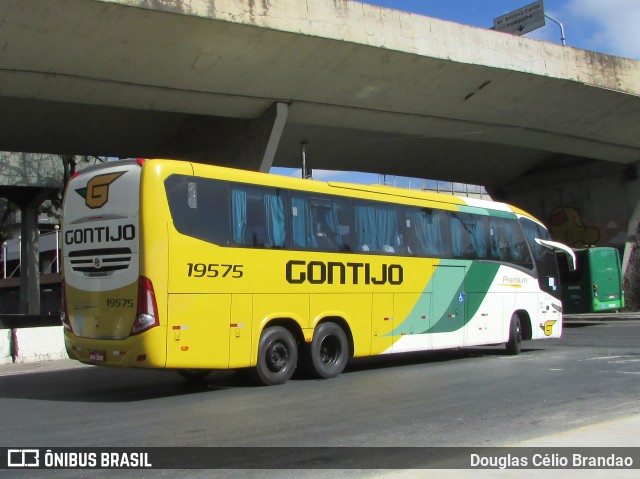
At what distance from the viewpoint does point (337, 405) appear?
887 centimetres

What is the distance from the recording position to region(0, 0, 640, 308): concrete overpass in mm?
16078

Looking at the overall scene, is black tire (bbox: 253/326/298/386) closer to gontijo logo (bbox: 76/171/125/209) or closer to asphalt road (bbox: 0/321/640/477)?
asphalt road (bbox: 0/321/640/477)

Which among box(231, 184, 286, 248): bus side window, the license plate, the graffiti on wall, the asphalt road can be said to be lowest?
the asphalt road

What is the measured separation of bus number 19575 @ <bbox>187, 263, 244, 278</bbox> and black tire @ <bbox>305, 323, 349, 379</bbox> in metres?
1.99

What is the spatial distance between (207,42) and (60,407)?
33.5 ft

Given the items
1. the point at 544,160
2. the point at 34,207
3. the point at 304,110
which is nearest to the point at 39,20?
the point at 304,110

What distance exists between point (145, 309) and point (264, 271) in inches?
85.8

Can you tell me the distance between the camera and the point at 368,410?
846 centimetres

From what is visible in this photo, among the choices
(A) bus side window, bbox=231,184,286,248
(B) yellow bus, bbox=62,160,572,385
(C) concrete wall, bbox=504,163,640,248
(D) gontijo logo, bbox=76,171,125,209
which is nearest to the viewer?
(B) yellow bus, bbox=62,160,572,385

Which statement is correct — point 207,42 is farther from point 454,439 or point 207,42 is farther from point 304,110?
point 454,439

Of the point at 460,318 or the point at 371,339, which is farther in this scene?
the point at 460,318

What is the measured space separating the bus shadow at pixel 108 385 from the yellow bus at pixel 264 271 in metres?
0.65

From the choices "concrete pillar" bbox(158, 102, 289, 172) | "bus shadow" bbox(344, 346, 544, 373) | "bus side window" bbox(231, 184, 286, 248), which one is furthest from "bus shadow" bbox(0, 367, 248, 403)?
"concrete pillar" bbox(158, 102, 289, 172)

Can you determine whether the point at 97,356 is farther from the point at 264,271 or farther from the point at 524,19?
the point at 524,19
